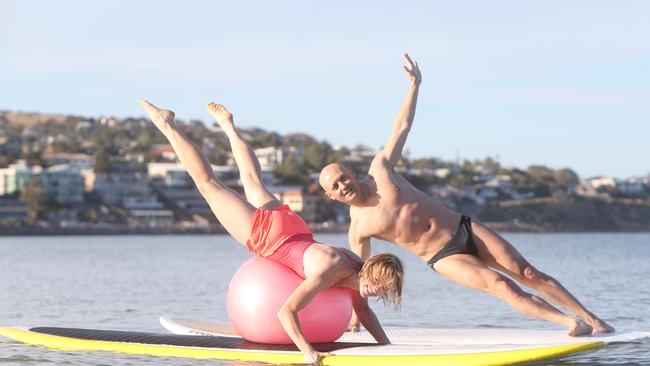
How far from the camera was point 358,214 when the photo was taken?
1330 centimetres

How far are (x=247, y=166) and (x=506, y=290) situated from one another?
3067 mm

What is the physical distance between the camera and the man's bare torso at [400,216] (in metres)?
13.1

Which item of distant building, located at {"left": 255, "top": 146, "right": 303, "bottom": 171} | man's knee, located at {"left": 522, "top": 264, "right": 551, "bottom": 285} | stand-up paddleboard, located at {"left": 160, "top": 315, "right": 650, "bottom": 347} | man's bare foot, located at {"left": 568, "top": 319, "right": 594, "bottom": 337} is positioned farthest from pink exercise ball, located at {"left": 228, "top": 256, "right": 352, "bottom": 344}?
distant building, located at {"left": 255, "top": 146, "right": 303, "bottom": 171}

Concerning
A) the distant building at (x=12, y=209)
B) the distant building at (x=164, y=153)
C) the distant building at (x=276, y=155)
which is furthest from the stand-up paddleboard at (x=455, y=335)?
the distant building at (x=276, y=155)

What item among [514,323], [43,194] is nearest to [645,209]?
[43,194]

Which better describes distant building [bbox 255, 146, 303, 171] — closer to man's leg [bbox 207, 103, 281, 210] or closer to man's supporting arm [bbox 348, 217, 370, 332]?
man's leg [bbox 207, 103, 281, 210]

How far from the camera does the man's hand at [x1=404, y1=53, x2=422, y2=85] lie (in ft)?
43.6

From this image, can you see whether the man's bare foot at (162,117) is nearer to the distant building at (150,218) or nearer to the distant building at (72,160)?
the distant building at (150,218)

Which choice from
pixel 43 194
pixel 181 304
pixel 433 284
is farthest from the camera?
pixel 43 194

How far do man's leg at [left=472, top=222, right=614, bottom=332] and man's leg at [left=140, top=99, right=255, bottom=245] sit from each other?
233cm

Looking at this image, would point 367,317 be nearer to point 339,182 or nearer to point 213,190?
point 339,182

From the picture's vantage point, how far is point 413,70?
13.3 meters

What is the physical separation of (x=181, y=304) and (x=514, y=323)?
861 cm

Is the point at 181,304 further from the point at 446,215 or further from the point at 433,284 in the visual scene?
the point at 446,215
